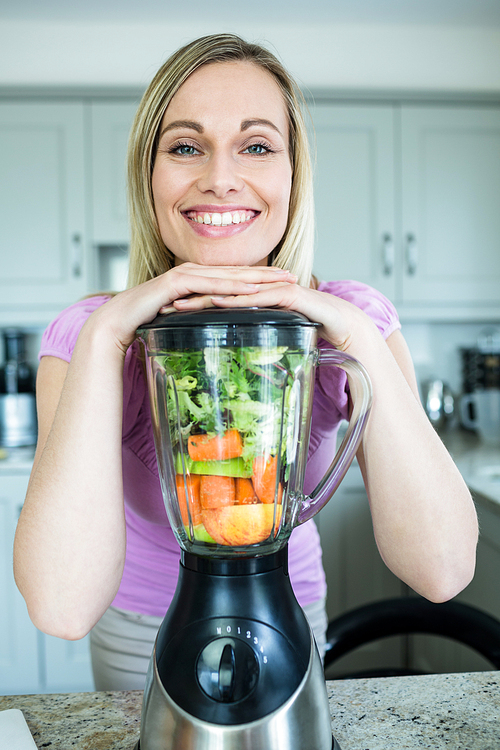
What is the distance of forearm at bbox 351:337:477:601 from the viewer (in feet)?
2.10

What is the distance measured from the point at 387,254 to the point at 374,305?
162 cm

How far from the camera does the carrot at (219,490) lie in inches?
18.5

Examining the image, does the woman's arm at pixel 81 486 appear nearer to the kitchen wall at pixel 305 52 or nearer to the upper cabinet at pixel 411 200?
the upper cabinet at pixel 411 200

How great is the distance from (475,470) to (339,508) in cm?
49

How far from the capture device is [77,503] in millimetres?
595

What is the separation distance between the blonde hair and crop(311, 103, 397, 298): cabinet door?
149 centimetres

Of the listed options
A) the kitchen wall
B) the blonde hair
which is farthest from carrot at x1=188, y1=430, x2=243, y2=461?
the kitchen wall

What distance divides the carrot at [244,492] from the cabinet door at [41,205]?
6.67 feet

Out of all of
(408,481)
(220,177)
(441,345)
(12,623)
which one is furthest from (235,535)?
(441,345)

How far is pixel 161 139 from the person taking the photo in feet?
2.67

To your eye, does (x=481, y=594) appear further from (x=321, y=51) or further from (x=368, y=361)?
(x=321, y=51)

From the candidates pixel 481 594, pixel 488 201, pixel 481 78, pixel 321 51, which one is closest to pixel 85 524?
pixel 481 594

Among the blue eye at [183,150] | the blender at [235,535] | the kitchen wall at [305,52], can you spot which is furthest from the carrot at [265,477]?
the kitchen wall at [305,52]

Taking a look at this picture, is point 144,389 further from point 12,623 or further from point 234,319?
point 12,623
